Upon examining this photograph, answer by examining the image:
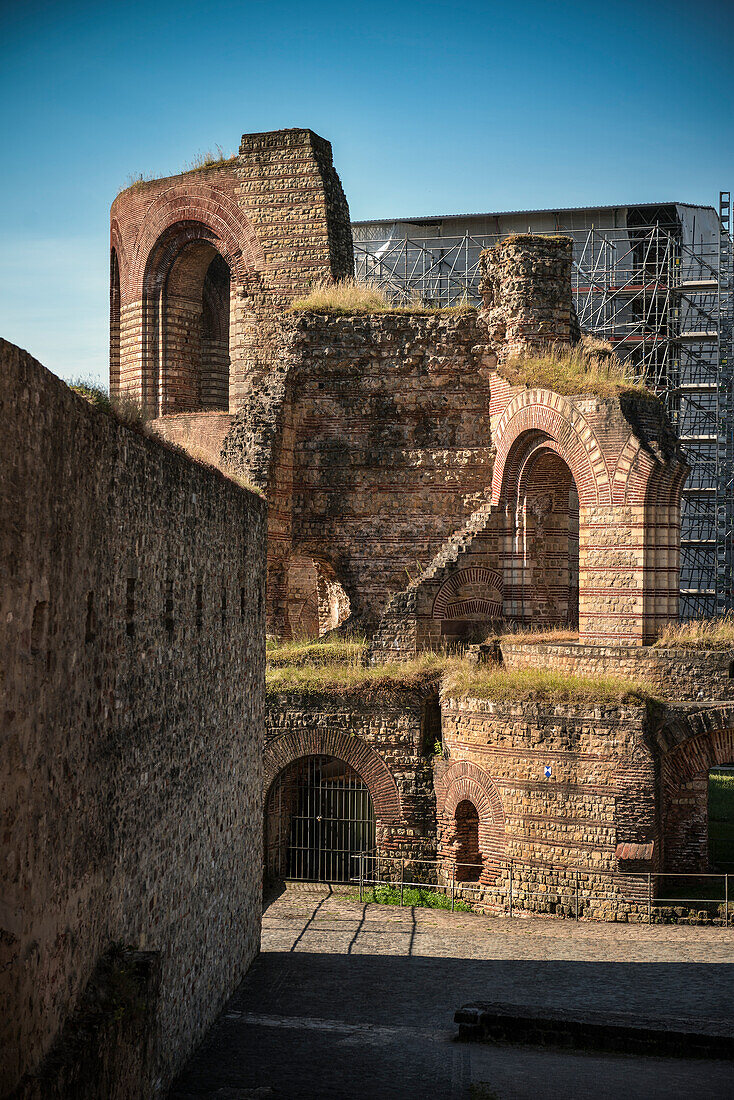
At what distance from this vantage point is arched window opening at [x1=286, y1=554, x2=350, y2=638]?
2120 centimetres

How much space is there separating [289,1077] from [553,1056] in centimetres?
203

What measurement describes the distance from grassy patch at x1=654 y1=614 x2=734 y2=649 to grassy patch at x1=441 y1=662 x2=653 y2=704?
2.33ft

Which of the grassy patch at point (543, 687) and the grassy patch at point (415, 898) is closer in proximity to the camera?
the grassy patch at point (543, 687)

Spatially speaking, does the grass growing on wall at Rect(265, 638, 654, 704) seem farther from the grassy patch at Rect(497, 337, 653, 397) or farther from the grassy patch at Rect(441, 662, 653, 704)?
the grassy patch at Rect(497, 337, 653, 397)

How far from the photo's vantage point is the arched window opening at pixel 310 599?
21.2 metres

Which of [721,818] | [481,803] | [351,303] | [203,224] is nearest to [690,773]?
[481,803]

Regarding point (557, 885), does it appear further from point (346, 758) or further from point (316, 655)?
point (316, 655)

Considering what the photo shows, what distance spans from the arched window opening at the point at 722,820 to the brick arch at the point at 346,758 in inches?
163

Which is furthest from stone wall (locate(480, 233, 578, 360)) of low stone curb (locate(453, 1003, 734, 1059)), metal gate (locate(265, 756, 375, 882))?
low stone curb (locate(453, 1003, 734, 1059))

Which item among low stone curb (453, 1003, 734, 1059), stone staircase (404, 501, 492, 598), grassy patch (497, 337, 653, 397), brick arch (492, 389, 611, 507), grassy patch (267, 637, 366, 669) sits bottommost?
low stone curb (453, 1003, 734, 1059)

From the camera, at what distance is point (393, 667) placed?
1509 cm

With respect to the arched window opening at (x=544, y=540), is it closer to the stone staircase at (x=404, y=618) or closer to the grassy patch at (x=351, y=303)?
the stone staircase at (x=404, y=618)

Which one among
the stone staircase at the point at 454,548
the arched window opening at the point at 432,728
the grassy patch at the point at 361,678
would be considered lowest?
the arched window opening at the point at 432,728

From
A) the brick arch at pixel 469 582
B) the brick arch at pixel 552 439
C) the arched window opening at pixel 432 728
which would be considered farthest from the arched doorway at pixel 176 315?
the arched window opening at pixel 432 728
